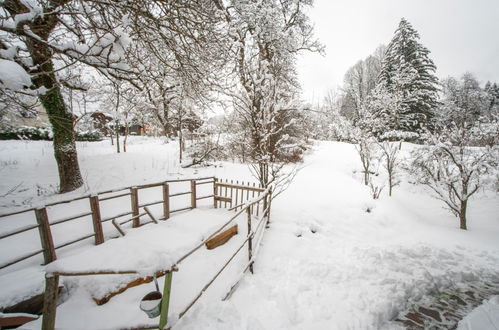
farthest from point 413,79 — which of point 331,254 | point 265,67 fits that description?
point 331,254

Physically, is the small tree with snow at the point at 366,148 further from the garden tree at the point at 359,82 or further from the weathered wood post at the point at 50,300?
the garden tree at the point at 359,82

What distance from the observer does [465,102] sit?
2647cm

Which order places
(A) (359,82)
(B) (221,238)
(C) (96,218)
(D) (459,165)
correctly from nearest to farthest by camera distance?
(C) (96,218), (B) (221,238), (D) (459,165), (A) (359,82)

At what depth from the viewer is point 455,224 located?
7363 mm

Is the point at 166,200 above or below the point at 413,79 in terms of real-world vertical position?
below

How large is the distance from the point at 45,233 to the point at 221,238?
120 inches

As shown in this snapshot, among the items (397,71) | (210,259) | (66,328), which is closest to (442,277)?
(210,259)

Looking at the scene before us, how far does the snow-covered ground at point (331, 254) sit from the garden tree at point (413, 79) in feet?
51.6

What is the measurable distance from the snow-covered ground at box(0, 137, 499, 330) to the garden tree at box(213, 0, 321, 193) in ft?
6.55

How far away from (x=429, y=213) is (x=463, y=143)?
3.17 metres

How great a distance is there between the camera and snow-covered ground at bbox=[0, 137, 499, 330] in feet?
9.29

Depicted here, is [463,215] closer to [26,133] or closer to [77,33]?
[77,33]

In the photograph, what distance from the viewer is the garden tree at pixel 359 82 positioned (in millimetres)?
32406

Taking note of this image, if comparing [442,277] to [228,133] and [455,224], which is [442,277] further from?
[228,133]
